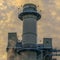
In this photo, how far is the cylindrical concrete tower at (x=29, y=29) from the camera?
141 feet

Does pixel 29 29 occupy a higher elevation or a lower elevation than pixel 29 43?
higher

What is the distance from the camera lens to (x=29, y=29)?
43469 mm

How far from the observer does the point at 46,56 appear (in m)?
47.1

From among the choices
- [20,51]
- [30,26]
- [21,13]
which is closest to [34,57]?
[20,51]

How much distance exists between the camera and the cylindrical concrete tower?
141 feet

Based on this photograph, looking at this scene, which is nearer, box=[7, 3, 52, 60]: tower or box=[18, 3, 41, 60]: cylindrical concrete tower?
box=[18, 3, 41, 60]: cylindrical concrete tower

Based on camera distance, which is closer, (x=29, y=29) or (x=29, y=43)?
(x=29, y=43)

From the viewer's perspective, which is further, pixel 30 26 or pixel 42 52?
pixel 42 52

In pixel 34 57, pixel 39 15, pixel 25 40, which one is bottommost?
pixel 34 57

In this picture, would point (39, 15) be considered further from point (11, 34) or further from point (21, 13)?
point (11, 34)

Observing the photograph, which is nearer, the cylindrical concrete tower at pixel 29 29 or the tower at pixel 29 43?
the cylindrical concrete tower at pixel 29 29

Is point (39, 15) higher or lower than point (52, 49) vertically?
higher

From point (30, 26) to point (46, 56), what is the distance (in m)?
6.91

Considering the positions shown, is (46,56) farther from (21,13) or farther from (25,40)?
(21,13)
